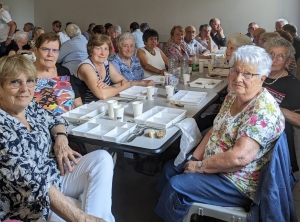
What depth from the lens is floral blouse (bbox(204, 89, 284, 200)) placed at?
1.59 m

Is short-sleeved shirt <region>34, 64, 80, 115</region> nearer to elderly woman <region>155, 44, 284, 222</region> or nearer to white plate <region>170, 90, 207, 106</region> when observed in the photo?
white plate <region>170, 90, 207, 106</region>

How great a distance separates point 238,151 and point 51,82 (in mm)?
1425

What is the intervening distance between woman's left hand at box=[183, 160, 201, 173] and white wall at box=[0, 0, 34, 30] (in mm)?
8565

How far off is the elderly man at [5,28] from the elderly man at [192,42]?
3961 mm

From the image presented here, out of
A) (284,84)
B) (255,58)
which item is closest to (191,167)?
(255,58)

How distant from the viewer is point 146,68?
3.99 m

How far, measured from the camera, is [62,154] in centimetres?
179

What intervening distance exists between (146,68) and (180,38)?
3.66ft

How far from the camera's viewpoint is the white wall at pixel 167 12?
23.9 feet

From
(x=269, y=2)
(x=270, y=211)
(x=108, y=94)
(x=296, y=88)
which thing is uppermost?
(x=269, y=2)

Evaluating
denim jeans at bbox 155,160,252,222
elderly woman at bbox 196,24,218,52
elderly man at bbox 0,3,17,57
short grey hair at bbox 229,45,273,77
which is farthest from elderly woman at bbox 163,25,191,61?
elderly man at bbox 0,3,17,57

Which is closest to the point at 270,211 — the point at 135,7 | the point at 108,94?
the point at 108,94

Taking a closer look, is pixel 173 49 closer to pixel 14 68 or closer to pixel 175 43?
pixel 175 43

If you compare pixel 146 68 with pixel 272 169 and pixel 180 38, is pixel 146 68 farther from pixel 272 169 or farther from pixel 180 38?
pixel 272 169
